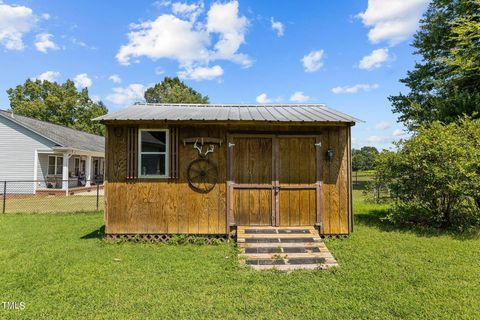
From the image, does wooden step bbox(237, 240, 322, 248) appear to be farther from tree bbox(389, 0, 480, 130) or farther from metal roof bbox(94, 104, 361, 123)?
tree bbox(389, 0, 480, 130)

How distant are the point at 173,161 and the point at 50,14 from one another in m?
9.05

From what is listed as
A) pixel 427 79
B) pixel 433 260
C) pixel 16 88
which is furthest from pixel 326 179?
pixel 16 88

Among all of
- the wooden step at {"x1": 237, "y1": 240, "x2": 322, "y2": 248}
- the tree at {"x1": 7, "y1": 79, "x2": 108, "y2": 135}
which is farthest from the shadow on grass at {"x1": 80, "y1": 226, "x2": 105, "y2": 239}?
the tree at {"x1": 7, "y1": 79, "x2": 108, "y2": 135}

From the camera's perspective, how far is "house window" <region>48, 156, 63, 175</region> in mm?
16016

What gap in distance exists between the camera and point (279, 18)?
1187cm

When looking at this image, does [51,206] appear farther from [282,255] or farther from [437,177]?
[437,177]

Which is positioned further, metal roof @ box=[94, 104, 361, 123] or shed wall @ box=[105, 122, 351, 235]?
shed wall @ box=[105, 122, 351, 235]

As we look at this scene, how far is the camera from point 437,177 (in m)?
6.29

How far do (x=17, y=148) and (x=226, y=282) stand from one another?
16.5 meters

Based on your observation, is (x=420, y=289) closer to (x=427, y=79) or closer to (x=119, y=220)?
(x=119, y=220)

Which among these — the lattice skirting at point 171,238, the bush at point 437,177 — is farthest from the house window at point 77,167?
the bush at point 437,177

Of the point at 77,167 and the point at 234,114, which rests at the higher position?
the point at 234,114

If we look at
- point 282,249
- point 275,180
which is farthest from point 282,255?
point 275,180

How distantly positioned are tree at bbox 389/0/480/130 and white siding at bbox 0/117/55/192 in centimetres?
1934
